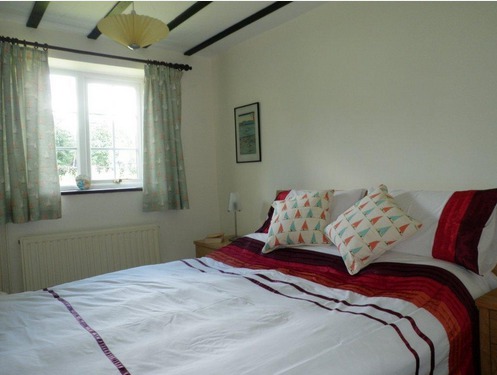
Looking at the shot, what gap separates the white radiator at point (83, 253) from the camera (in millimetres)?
2791

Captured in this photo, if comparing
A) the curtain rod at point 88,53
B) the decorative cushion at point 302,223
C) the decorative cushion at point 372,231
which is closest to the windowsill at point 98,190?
the curtain rod at point 88,53

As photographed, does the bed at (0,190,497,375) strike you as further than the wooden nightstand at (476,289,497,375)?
No

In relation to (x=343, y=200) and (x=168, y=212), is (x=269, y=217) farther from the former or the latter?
(x=168, y=212)

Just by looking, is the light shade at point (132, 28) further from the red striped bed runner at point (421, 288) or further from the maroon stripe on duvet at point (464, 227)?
the maroon stripe on duvet at point (464, 227)

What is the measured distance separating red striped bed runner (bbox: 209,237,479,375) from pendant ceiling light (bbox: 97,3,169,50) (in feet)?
4.82

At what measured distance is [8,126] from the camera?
264 cm

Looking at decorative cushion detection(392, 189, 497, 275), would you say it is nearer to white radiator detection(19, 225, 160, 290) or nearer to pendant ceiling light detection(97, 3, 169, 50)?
pendant ceiling light detection(97, 3, 169, 50)

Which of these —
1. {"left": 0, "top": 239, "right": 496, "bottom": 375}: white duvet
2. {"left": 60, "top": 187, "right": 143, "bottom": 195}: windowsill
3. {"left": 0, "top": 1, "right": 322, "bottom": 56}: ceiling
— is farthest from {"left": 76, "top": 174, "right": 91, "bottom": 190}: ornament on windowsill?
{"left": 0, "top": 239, "right": 496, "bottom": 375}: white duvet

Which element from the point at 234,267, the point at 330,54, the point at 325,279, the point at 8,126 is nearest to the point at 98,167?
the point at 8,126

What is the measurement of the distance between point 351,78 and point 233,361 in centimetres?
217

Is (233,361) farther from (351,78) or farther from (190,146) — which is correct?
(190,146)

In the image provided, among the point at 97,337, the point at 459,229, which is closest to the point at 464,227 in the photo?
the point at 459,229

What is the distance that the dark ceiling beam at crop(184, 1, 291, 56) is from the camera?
8.79 feet

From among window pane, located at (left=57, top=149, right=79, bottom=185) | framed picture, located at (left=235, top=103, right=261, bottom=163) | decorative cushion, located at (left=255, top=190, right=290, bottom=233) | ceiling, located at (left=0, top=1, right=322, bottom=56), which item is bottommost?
decorative cushion, located at (left=255, top=190, right=290, bottom=233)
